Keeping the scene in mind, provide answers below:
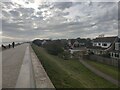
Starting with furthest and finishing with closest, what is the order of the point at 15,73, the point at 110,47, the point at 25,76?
the point at 110,47
the point at 15,73
the point at 25,76

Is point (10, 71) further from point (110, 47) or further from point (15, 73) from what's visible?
point (110, 47)

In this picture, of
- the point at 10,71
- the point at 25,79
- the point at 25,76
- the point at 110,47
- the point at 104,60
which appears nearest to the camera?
the point at 25,79

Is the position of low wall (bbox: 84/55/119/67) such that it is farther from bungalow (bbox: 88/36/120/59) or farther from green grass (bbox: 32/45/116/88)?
green grass (bbox: 32/45/116/88)

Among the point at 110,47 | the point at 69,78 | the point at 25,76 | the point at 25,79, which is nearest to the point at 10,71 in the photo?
the point at 25,76

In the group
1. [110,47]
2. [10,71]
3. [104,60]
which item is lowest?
[104,60]

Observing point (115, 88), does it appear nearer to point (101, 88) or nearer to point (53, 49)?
point (101, 88)

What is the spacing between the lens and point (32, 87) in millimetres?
7023

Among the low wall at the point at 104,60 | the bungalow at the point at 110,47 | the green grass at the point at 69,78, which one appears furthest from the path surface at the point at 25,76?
the bungalow at the point at 110,47

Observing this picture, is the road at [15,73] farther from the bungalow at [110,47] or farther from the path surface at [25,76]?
the bungalow at [110,47]

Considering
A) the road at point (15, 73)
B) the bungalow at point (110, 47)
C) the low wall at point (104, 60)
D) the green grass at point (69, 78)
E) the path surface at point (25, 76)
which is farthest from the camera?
the bungalow at point (110, 47)

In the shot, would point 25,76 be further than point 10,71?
No

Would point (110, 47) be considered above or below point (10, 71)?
above

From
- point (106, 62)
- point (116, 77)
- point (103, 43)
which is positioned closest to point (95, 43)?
point (103, 43)

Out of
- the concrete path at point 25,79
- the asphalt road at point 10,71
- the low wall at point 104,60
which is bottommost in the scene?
the low wall at point 104,60
